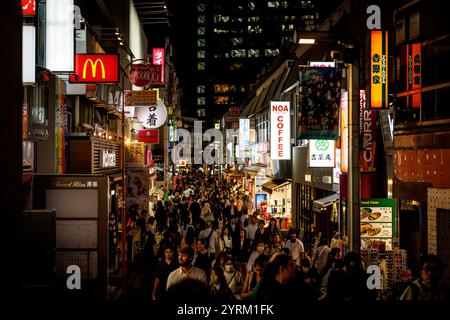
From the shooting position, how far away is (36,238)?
8.84 meters

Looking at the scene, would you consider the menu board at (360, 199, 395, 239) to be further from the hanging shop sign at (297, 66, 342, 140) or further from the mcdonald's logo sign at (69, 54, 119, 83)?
the mcdonald's logo sign at (69, 54, 119, 83)

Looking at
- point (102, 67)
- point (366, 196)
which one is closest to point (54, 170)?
point (102, 67)

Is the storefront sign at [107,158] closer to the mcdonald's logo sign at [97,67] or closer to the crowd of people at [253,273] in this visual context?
the crowd of people at [253,273]

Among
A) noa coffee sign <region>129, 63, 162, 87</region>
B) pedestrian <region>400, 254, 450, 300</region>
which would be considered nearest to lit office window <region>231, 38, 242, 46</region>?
noa coffee sign <region>129, 63, 162, 87</region>

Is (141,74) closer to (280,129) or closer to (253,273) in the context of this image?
(280,129)

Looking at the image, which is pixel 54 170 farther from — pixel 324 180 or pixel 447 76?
pixel 447 76

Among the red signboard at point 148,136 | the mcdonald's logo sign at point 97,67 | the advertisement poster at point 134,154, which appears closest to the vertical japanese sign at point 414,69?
the mcdonald's logo sign at point 97,67

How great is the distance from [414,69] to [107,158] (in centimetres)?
1227

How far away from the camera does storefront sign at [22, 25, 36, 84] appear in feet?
33.9

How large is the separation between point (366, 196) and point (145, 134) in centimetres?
1944

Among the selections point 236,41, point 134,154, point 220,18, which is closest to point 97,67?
point 134,154

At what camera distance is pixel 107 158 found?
19656 mm

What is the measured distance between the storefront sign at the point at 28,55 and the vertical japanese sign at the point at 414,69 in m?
9.17

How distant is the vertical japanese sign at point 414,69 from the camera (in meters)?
12.2
